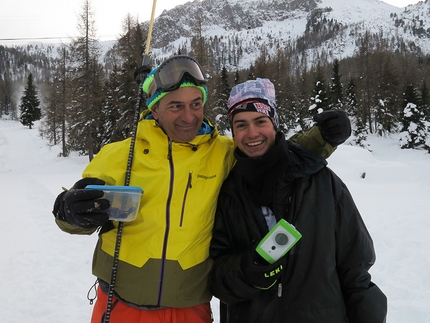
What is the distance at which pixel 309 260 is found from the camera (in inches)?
73.9

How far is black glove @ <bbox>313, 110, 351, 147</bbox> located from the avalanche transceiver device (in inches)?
37.3

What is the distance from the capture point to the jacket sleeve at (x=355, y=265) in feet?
6.16

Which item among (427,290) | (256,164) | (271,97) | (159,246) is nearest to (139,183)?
(159,246)

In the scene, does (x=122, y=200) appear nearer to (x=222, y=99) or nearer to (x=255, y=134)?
(x=255, y=134)

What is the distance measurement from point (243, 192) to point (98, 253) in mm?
1151

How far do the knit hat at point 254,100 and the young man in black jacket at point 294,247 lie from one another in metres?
0.02

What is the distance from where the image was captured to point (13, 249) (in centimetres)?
628

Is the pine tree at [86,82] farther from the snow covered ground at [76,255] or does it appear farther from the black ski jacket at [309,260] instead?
the black ski jacket at [309,260]

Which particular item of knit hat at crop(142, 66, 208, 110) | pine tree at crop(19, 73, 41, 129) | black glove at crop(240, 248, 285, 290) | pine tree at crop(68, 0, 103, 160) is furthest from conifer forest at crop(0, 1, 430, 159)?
pine tree at crop(19, 73, 41, 129)

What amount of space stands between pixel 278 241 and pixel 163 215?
759 millimetres

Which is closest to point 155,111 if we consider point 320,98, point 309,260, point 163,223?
point 163,223

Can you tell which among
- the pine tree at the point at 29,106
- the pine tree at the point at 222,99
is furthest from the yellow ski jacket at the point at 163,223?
the pine tree at the point at 29,106

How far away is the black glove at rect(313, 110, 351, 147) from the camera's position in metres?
2.26

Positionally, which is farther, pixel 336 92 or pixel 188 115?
pixel 336 92
